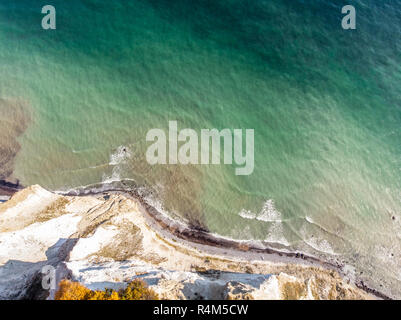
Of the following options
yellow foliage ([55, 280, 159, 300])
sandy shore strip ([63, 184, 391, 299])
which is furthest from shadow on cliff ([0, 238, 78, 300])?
sandy shore strip ([63, 184, 391, 299])

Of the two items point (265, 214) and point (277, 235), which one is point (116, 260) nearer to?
point (265, 214)

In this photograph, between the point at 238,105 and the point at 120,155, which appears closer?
the point at 120,155

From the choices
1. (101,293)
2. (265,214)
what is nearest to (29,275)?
(101,293)

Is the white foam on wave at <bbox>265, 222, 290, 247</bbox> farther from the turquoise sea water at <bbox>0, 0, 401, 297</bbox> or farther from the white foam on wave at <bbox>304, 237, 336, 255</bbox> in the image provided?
the white foam on wave at <bbox>304, 237, 336, 255</bbox>

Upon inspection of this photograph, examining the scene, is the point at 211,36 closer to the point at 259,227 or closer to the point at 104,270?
the point at 259,227

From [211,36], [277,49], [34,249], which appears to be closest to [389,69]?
[277,49]
